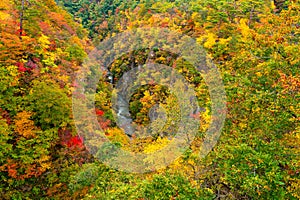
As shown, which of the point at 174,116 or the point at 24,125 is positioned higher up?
the point at 174,116

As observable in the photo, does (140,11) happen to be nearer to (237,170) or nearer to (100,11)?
(100,11)

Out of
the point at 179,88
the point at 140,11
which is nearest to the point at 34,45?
the point at 179,88

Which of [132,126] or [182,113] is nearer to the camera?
[182,113]

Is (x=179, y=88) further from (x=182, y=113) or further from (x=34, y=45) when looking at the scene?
(x=34, y=45)

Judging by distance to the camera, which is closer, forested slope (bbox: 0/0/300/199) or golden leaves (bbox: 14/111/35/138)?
forested slope (bbox: 0/0/300/199)

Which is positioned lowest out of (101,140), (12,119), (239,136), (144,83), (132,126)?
(132,126)

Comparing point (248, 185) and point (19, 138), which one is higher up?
point (248, 185)

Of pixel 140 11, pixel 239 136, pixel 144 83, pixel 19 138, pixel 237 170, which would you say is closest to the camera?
pixel 237 170

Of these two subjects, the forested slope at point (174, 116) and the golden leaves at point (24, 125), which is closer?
the forested slope at point (174, 116)

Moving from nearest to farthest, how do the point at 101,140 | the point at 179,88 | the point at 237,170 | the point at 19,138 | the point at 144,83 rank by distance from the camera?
1. the point at 237,170
2. the point at 19,138
3. the point at 101,140
4. the point at 179,88
5. the point at 144,83
